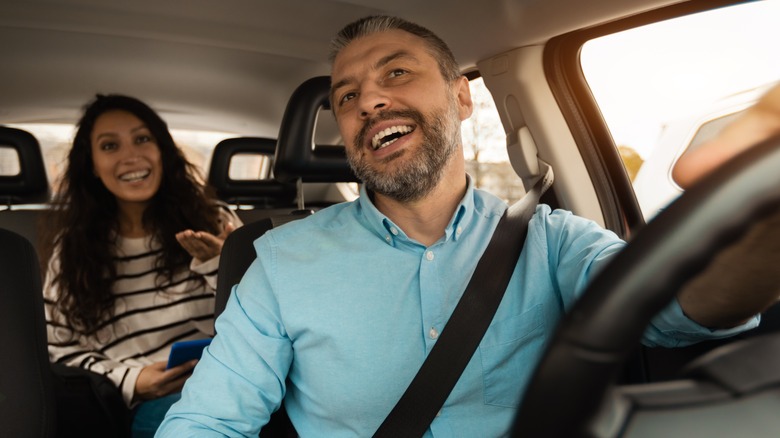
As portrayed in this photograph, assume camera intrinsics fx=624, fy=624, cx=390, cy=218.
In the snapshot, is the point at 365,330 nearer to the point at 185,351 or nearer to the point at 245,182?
the point at 185,351

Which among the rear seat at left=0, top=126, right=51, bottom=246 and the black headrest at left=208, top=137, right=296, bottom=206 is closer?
the rear seat at left=0, top=126, right=51, bottom=246

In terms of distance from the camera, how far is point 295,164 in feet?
6.23

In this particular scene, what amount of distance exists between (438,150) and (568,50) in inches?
32.9

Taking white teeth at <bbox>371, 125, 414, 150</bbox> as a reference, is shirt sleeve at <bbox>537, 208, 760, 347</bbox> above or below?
below

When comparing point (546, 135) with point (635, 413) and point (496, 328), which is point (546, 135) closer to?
point (496, 328)

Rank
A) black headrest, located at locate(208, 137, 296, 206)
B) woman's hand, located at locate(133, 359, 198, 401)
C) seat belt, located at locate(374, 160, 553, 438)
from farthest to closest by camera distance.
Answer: black headrest, located at locate(208, 137, 296, 206) < woman's hand, located at locate(133, 359, 198, 401) < seat belt, located at locate(374, 160, 553, 438)

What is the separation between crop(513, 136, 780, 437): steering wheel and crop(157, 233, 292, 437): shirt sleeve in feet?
3.06

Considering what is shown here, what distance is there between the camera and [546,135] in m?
2.03

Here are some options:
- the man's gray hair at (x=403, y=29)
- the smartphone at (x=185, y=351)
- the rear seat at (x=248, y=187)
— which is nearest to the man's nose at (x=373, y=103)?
the man's gray hair at (x=403, y=29)

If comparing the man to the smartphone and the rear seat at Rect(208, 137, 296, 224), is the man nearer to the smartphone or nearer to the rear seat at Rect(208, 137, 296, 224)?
the smartphone

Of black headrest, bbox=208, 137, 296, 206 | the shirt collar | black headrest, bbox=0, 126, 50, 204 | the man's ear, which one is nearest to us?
the shirt collar

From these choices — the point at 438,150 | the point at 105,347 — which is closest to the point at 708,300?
the point at 438,150

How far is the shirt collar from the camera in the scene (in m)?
1.37

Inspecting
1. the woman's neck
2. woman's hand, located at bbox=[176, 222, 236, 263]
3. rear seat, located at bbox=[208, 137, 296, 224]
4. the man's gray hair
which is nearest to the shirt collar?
the man's gray hair
